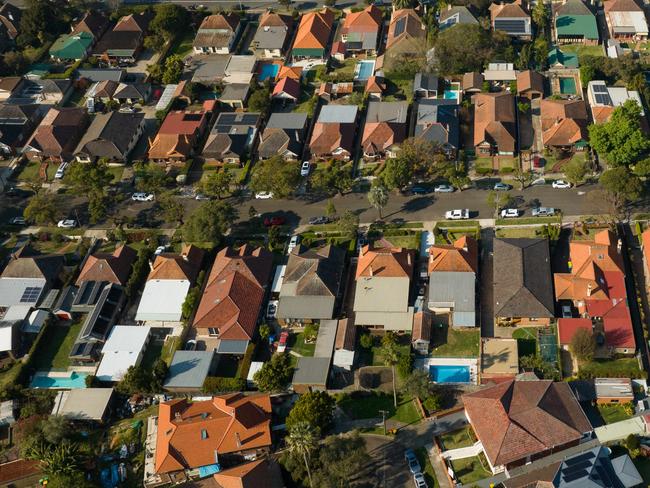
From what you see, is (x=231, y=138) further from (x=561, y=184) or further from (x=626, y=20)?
(x=626, y=20)

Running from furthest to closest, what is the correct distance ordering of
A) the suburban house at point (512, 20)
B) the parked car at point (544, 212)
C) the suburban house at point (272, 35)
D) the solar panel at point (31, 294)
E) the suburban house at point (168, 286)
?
the suburban house at point (272, 35), the suburban house at point (512, 20), the parked car at point (544, 212), the solar panel at point (31, 294), the suburban house at point (168, 286)

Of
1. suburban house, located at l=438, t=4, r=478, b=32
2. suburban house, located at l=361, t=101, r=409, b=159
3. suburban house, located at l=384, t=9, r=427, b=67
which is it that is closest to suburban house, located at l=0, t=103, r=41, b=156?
suburban house, located at l=361, t=101, r=409, b=159

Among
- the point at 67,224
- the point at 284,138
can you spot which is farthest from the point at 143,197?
the point at 284,138

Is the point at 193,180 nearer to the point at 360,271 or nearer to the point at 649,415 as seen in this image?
the point at 360,271

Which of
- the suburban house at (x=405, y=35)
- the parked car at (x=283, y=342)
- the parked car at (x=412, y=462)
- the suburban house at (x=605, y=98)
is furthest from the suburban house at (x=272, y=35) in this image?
the parked car at (x=412, y=462)

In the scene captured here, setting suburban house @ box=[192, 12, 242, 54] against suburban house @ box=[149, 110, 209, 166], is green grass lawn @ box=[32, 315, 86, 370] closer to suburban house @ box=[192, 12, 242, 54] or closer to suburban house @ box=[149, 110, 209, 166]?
suburban house @ box=[149, 110, 209, 166]

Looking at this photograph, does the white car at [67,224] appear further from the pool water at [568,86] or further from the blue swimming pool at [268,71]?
the pool water at [568,86]
